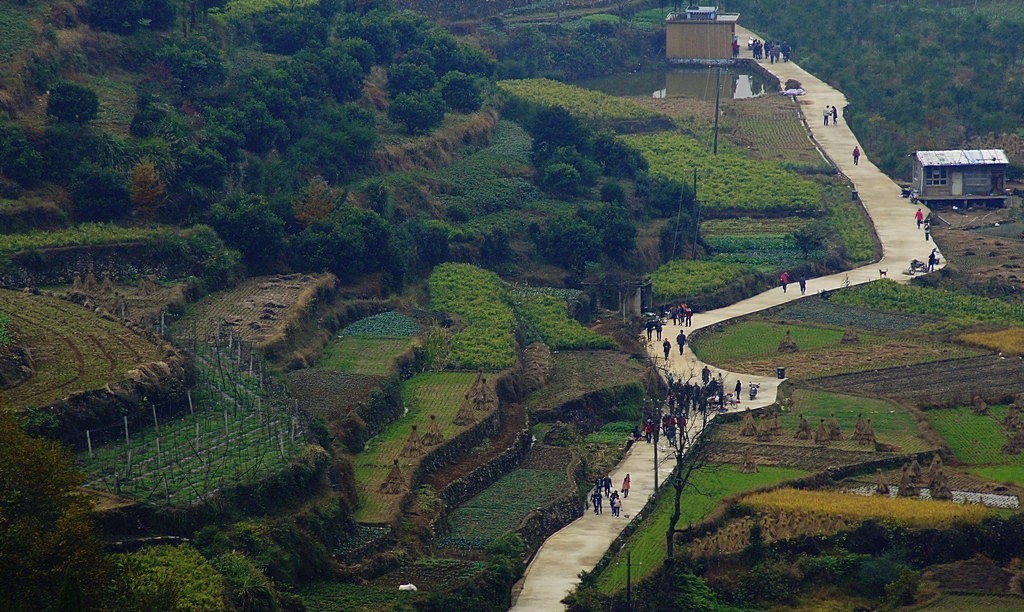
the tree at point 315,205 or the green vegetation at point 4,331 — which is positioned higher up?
the tree at point 315,205

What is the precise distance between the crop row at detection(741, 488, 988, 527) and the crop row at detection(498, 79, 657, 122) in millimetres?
60329

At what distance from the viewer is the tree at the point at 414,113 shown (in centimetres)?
12612

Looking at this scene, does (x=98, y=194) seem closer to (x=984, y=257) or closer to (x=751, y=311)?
(x=751, y=311)

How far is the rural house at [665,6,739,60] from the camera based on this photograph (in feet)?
567

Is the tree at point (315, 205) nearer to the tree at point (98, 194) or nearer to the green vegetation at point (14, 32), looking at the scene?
the tree at point (98, 194)

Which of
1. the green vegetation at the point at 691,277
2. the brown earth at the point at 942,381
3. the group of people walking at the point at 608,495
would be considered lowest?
the group of people walking at the point at 608,495

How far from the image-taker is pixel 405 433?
3514 inches

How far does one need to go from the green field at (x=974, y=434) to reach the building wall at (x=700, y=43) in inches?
3071

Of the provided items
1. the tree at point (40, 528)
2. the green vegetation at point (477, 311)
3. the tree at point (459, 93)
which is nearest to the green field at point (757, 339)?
the green vegetation at point (477, 311)

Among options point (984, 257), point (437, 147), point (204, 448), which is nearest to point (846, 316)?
point (984, 257)

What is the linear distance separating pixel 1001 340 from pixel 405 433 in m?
32.2

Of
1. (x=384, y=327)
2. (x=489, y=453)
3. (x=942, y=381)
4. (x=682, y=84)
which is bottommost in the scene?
(x=942, y=381)

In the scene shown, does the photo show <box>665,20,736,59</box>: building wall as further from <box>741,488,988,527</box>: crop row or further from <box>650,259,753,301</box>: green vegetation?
<box>741,488,988,527</box>: crop row

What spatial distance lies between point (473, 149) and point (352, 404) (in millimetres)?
41864
